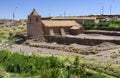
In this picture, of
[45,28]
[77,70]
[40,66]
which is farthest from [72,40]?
[77,70]

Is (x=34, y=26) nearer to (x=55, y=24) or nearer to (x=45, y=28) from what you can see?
(x=45, y=28)

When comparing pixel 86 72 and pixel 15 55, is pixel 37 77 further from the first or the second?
pixel 15 55

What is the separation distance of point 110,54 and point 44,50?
411 inches

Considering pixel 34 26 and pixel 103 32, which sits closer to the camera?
pixel 34 26

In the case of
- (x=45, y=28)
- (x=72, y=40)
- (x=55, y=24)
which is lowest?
(x=72, y=40)

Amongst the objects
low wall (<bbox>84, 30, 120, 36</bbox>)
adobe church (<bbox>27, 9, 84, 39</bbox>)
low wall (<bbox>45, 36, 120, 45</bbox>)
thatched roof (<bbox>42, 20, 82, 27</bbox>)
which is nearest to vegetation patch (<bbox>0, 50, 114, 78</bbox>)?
low wall (<bbox>45, 36, 120, 45</bbox>)

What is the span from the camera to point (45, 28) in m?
56.8

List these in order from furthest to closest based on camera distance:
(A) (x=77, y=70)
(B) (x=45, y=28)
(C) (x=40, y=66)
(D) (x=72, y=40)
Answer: (B) (x=45, y=28)
(D) (x=72, y=40)
(C) (x=40, y=66)
(A) (x=77, y=70)

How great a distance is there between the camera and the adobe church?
182 ft

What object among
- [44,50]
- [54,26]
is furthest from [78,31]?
[44,50]

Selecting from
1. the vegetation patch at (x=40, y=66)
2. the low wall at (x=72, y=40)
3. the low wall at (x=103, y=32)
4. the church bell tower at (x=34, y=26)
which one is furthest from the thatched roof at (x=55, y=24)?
the vegetation patch at (x=40, y=66)

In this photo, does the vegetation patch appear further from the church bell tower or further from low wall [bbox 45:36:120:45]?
the church bell tower

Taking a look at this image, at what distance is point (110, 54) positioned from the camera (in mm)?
39344

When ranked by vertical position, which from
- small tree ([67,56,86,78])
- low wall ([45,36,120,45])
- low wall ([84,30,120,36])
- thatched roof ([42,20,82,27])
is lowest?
small tree ([67,56,86,78])
